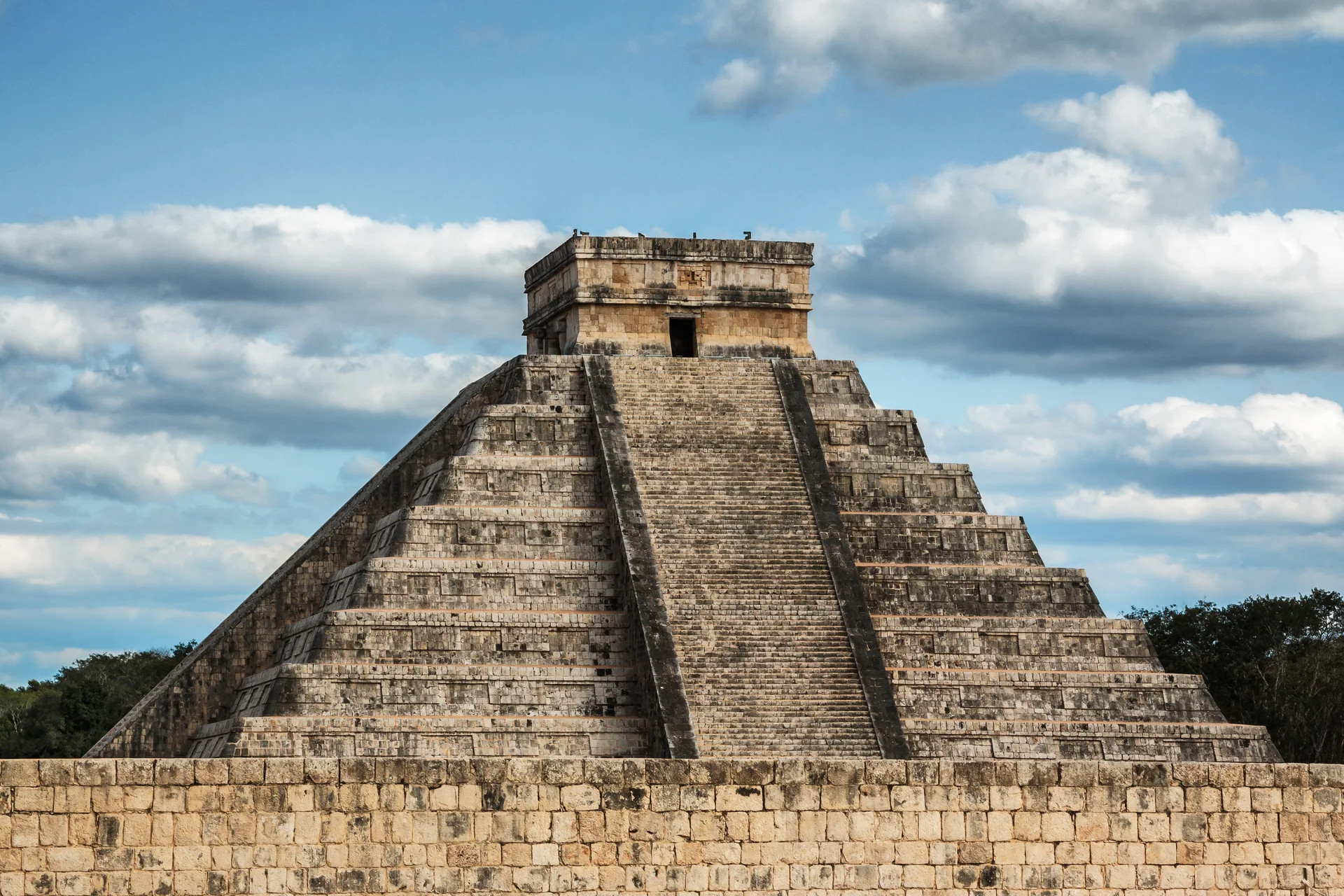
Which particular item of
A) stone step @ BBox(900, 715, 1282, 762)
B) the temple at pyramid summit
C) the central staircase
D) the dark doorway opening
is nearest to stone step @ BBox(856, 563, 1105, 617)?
the temple at pyramid summit

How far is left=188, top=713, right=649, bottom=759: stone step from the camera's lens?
24.8m

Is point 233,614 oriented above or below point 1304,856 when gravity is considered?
above

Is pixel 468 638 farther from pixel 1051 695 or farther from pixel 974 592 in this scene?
pixel 1051 695

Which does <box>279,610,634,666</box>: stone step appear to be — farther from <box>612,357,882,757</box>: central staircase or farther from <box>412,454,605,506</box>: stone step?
Answer: <box>412,454,605,506</box>: stone step

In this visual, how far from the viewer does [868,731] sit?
82.7 feet

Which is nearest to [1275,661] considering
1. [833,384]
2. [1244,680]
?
[1244,680]

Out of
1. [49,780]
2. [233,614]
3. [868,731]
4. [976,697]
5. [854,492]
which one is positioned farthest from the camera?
[233,614]

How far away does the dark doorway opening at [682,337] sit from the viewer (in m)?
31.6

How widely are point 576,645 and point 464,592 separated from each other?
161 centimetres

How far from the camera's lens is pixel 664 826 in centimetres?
1525

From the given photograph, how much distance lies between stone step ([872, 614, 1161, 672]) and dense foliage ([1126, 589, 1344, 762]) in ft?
39.6

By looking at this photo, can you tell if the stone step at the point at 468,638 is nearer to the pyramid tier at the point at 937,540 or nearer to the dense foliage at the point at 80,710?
the pyramid tier at the point at 937,540

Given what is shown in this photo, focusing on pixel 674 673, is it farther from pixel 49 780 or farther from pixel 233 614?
pixel 49 780

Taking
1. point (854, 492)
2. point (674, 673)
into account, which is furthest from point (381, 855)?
point (854, 492)
